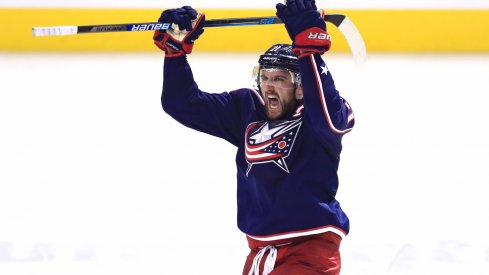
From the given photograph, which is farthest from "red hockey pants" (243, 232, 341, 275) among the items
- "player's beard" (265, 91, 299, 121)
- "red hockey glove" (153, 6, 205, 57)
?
"red hockey glove" (153, 6, 205, 57)

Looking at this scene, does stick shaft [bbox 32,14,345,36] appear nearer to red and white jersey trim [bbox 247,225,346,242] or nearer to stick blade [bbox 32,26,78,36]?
stick blade [bbox 32,26,78,36]

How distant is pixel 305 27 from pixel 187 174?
2.76 meters

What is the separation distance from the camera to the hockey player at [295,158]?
111 inches

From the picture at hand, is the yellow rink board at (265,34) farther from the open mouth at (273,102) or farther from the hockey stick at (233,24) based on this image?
the open mouth at (273,102)

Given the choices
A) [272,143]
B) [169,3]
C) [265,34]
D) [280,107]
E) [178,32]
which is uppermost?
[169,3]

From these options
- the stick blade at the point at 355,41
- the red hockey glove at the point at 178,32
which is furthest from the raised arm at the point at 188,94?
the stick blade at the point at 355,41

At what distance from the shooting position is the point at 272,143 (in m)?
2.97

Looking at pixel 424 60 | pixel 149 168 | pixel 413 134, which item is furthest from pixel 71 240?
pixel 424 60

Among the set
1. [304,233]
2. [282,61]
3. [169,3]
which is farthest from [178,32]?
[169,3]

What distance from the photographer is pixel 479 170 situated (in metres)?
5.60

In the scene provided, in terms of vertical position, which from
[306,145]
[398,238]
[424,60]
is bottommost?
[398,238]

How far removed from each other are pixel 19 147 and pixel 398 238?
2.53m

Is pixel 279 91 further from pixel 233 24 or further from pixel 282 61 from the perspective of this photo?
pixel 233 24

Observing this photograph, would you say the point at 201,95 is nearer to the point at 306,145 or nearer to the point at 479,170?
the point at 306,145
